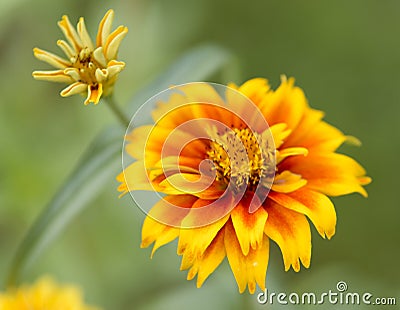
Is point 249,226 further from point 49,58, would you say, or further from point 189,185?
point 49,58

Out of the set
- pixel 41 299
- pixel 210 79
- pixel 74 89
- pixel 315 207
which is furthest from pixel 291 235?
pixel 210 79

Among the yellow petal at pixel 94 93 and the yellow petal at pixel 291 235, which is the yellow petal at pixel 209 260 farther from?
the yellow petal at pixel 94 93

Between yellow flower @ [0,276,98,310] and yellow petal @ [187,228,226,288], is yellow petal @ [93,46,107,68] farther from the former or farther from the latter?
yellow flower @ [0,276,98,310]

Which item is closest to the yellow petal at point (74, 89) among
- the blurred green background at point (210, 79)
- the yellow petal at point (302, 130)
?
the yellow petal at point (302, 130)

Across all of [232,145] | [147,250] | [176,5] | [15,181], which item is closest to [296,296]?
[147,250]

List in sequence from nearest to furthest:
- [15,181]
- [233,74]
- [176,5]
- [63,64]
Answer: [63,64]
[233,74]
[15,181]
[176,5]

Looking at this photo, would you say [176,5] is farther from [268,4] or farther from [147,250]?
[147,250]
